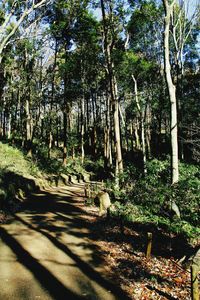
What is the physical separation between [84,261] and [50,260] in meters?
1.02

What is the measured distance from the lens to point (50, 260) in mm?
8828

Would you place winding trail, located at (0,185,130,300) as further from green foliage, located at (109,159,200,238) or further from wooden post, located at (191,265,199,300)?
green foliage, located at (109,159,200,238)

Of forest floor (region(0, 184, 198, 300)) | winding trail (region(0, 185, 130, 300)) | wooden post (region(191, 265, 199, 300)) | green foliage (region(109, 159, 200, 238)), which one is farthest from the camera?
green foliage (region(109, 159, 200, 238))

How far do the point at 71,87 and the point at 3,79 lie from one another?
8.41 m

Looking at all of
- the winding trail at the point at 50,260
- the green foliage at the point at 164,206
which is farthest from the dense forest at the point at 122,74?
the winding trail at the point at 50,260

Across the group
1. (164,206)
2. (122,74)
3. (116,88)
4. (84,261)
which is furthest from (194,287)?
(122,74)

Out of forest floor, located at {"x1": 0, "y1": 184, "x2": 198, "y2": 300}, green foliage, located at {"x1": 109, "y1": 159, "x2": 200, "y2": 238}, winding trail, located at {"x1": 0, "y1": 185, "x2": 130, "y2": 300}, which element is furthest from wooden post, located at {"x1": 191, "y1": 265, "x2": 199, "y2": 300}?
green foliage, located at {"x1": 109, "y1": 159, "x2": 200, "y2": 238}

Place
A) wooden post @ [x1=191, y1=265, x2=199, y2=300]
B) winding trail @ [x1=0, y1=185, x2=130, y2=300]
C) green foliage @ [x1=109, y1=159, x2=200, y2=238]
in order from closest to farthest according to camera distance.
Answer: wooden post @ [x1=191, y1=265, x2=199, y2=300]
winding trail @ [x1=0, y1=185, x2=130, y2=300]
green foliage @ [x1=109, y1=159, x2=200, y2=238]

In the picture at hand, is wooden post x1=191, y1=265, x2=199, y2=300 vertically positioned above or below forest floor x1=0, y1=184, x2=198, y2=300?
above

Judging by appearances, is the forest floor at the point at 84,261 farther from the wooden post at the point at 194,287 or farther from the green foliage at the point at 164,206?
the wooden post at the point at 194,287

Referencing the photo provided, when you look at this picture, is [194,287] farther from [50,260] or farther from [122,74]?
[122,74]

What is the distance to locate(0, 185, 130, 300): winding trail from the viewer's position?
7.18 meters

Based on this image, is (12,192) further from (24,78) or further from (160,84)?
(160,84)

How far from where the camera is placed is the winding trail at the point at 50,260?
7176 mm
